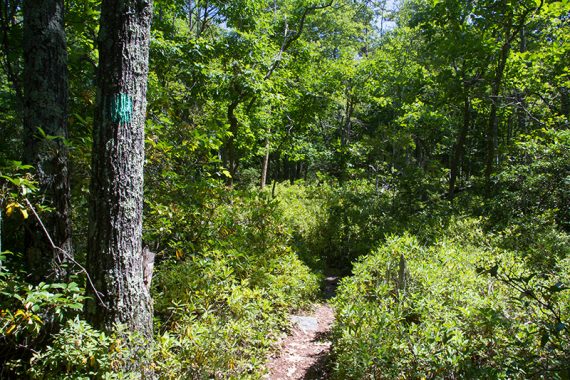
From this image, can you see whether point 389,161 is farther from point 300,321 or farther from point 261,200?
point 300,321

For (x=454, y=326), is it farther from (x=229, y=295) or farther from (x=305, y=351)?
(x=229, y=295)

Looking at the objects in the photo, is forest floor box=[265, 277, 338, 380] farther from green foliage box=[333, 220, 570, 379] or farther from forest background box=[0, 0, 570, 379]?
green foliage box=[333, 220, 570, 379]

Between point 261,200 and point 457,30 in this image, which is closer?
point 261,200

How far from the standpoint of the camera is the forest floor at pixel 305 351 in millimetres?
4441

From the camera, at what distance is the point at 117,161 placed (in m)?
2.96

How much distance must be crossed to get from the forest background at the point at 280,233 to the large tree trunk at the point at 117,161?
0.14m

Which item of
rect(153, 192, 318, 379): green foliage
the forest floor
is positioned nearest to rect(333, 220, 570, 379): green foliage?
the forest floor

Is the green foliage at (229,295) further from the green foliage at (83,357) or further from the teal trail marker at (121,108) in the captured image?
the teal trail marker at (121,108)

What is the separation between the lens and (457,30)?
8375mm

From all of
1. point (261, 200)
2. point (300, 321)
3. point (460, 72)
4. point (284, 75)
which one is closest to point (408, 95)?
point (460, 72)

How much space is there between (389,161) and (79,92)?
36.5ft

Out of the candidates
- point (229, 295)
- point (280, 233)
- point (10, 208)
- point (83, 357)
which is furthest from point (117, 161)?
point (280, 233)

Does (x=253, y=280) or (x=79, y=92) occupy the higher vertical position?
(x=79, y=92)

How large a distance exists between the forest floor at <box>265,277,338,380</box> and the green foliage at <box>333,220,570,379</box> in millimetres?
429
